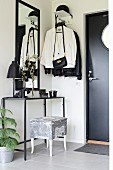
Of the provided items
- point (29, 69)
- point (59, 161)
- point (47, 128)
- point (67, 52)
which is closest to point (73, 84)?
point (67, 52)

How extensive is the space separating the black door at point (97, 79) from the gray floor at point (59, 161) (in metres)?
0.82

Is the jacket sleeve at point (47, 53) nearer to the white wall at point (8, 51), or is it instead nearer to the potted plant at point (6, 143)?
the white wall at point (8, 51)

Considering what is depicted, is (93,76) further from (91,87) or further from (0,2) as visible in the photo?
(0,2)

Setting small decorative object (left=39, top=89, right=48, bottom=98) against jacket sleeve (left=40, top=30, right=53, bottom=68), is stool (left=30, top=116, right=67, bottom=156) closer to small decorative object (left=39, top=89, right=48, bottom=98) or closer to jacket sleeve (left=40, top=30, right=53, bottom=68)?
small decorative object (left=39, top=89, right=48, bottom=98)

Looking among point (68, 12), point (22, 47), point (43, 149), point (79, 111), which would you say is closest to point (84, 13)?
point (68, 12)

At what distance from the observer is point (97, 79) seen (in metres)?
4.16

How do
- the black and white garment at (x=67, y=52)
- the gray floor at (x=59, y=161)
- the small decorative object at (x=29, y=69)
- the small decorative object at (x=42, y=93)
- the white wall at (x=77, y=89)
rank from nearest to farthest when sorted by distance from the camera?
the gray floor at (x=59, y=161), the small decorative object at (x=29, y=69), the small decorative object at (x=42, y=93), the black and white garment at (x=67, y=52), the white wall at (x=77, y=89)

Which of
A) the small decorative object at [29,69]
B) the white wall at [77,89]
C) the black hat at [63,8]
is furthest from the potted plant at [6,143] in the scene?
the black hat at [63,8]

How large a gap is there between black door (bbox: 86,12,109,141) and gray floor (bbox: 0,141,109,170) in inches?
32.2

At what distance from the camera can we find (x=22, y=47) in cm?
367

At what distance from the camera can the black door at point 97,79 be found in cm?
409

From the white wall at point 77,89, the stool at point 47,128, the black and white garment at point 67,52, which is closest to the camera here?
the stool at point 47,128

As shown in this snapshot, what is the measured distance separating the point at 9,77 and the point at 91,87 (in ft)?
5.31

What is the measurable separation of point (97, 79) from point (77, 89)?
1.29ft
